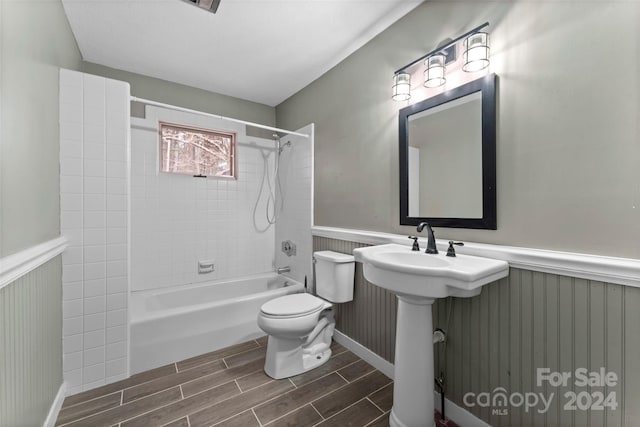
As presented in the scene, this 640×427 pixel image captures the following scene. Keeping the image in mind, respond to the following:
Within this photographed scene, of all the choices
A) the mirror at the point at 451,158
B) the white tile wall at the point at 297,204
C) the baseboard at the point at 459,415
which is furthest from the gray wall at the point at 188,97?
the baseboard at the point at 459,415

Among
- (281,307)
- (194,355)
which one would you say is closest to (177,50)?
(281,307)

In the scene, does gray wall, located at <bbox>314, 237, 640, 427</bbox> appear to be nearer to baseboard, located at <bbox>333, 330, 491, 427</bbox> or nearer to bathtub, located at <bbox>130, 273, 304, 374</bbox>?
baseboard, located at <bbox>333, 330, 491, 427</bbox>

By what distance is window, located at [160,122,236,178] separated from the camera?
258cm

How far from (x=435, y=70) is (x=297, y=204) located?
5.63ft

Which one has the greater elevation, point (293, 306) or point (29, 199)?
point (29, 199)

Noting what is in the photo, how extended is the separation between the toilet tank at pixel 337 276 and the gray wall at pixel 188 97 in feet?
6.04

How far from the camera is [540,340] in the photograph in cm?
110

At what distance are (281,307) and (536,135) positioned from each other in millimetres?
1676

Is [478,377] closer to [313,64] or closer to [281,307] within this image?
[281,307]

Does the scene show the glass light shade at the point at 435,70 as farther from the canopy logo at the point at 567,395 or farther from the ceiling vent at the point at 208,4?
the canopy logo at the point at 567,395

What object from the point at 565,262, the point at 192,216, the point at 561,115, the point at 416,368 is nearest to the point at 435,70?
the point at 561,115

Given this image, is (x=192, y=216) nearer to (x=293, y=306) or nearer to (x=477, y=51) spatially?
(x=293, y=306)

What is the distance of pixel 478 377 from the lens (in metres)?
1.31

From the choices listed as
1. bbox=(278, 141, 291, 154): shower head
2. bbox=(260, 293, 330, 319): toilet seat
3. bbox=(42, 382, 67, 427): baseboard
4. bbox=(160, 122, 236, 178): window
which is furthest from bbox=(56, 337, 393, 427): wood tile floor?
bbox=(278, 141, 291, 154): shower head
